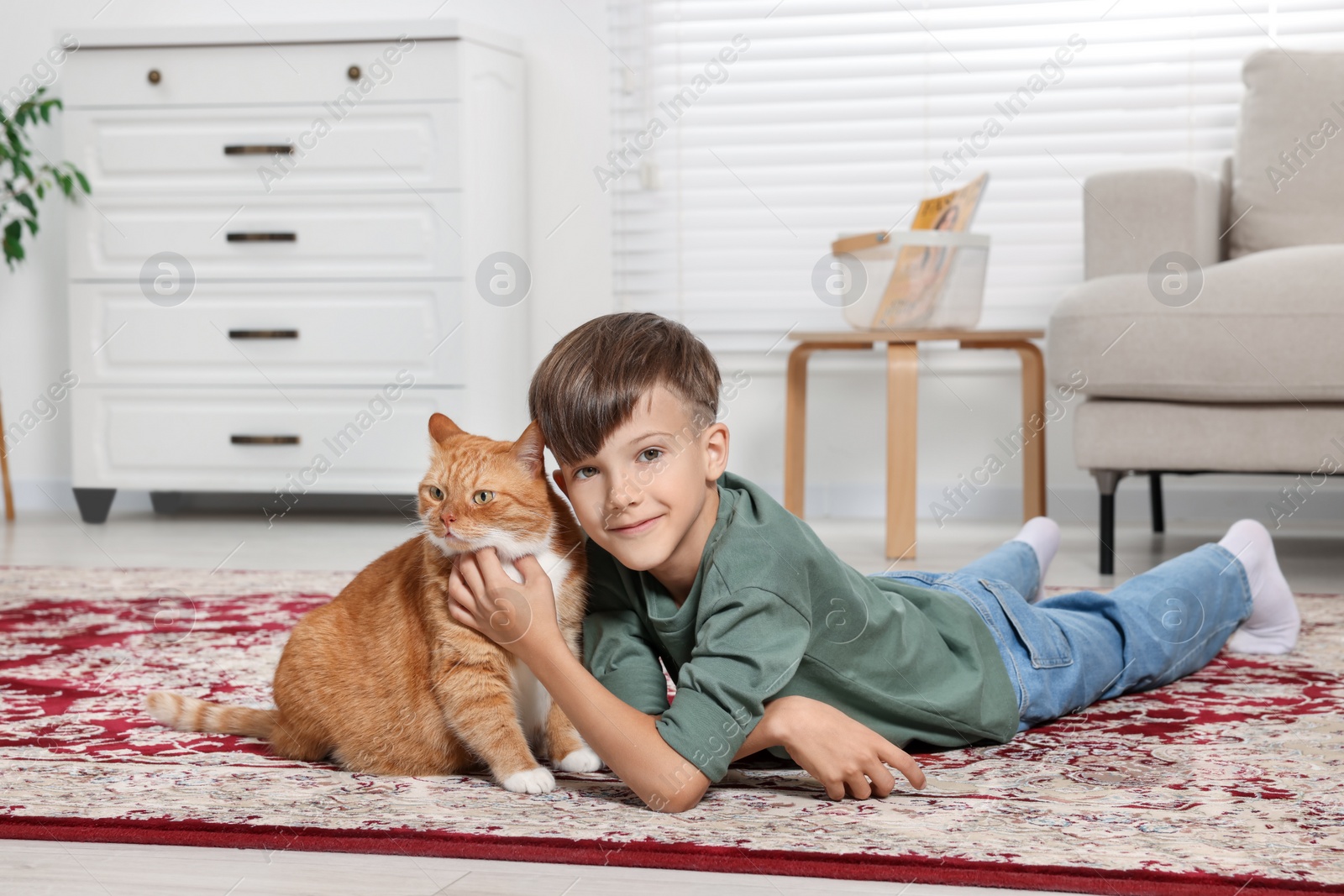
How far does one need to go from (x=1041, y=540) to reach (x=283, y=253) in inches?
84.3

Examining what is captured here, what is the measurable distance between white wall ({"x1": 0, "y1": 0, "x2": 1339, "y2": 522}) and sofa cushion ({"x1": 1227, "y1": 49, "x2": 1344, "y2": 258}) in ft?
2.50

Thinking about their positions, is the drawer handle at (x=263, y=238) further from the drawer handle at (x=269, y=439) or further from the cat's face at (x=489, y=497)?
the cat's face at (x=489, y=497)

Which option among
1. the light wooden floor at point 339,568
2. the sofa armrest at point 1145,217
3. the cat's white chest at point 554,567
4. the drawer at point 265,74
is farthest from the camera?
the drawer at point 265,74

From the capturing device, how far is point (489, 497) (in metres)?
0.98

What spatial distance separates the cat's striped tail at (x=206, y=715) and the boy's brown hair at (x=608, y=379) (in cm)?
47

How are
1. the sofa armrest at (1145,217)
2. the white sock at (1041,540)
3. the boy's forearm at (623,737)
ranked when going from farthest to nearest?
the sofa armrest at (1145,217) < the white sock at (1041,540) < the boy's forearm at (623,737)

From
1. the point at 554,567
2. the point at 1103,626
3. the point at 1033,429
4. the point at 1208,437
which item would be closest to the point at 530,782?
the point at 554,567

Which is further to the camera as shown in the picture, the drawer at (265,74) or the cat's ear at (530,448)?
the drawer at (265,74)

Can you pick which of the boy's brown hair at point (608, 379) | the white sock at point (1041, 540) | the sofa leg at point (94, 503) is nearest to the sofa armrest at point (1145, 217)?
the white sock at point (1041, 540)

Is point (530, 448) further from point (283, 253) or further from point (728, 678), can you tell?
point (283, 253)

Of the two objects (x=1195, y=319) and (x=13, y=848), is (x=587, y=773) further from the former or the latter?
(x=1195, y=319)

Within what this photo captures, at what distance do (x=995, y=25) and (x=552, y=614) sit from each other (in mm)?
2650

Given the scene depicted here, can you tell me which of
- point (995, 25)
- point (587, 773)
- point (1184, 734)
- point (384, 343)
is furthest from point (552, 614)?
point (995, 25)

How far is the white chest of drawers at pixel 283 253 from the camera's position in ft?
9.64
